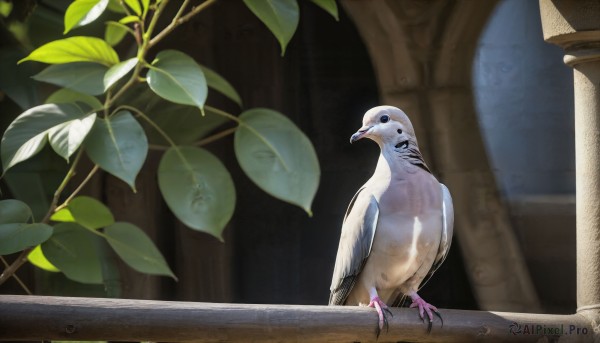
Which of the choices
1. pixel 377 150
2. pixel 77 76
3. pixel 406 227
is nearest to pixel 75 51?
pixel 77 76

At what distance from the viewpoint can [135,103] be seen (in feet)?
9.88

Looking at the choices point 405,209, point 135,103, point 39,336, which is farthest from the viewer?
point 135,103

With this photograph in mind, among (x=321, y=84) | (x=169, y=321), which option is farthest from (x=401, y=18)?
(x=169, y=321)

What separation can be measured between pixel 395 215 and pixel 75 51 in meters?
0.98

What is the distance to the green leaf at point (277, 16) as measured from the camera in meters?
2.49

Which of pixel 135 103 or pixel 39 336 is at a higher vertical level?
pixel 135 103

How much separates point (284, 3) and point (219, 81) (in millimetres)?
326

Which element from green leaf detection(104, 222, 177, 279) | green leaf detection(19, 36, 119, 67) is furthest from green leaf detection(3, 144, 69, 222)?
green leaf detection(19, 36, 119, 67)

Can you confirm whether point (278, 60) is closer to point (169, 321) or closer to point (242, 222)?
point (242, 222)

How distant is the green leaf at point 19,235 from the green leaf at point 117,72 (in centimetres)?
39

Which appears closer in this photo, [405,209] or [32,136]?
[405,209]

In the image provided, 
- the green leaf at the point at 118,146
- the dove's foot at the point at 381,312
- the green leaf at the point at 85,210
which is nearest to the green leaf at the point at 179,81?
the green leaf at the point at 118,146

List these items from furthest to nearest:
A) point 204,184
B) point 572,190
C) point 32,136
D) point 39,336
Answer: point 572,190
point 204,184
point 32,136
point 39,336

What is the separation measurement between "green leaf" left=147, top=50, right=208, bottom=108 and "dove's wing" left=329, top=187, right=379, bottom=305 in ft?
1.61
